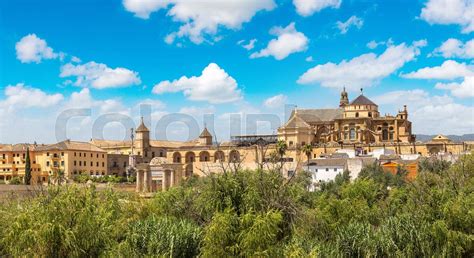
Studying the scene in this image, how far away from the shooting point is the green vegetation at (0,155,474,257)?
16828 mm

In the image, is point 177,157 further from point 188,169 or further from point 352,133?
point 352,133

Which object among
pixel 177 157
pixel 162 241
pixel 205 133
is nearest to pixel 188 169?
pixel 177 157

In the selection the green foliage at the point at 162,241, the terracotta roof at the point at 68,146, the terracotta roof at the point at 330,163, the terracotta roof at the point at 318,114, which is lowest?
the green foliage at the point at 162,241

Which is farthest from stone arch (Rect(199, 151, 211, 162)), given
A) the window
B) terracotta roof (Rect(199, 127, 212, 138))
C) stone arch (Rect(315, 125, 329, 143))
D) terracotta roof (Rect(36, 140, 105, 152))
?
the window

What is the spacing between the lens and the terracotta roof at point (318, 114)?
72750 mm

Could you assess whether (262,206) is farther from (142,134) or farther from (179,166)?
(142,134)

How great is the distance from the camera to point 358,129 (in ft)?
A: 220

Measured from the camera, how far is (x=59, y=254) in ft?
56.2

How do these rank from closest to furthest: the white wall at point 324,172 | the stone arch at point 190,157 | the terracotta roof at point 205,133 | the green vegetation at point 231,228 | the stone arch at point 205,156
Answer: the green vegetation at point 231,228
the white wall at point 324,172
the stone arch at point 205,156
the stone arch at point 190,157
the terracotta roof at point 205,133

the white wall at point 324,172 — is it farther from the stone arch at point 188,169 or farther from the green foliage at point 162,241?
the green foliage at point 162,241

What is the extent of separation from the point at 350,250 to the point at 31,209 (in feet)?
36.1

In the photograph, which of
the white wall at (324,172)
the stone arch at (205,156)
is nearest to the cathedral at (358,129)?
the stone arch at (205,156)

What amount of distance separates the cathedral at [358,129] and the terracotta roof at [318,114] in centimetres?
220

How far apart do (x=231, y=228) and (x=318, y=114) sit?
5824 cm
